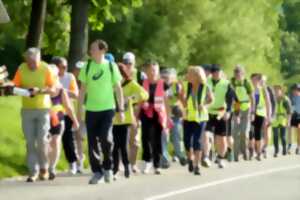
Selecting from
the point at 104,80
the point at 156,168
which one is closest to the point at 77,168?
the point at 156,168

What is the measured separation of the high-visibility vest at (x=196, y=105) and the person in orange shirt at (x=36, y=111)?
2.84m

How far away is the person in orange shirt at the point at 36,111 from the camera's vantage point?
14258mm

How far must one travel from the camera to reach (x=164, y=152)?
17875 mm

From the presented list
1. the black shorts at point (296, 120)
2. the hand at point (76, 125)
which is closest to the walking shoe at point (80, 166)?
the hand at point (76, 125)

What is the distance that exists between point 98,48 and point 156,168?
276 cm

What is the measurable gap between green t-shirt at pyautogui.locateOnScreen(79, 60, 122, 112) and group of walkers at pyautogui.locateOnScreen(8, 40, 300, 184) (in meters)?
0.01

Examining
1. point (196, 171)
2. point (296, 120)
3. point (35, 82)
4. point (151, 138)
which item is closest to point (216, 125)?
point (196, 171)

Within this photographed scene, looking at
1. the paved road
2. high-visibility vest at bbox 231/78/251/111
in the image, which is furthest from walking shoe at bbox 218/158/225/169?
high-visibility vest at bbox 231/78/251/111

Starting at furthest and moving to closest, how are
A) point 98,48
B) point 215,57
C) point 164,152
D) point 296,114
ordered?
point 215,57 → point 296,114 → point 164,152 → point 98,48

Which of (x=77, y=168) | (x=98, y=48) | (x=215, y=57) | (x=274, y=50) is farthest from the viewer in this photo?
(x=274, y=50)

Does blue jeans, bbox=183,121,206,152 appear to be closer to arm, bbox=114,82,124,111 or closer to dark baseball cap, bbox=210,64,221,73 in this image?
dark baseball cap, bbox=210,64,221,73

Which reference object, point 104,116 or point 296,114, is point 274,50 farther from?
point 104,116

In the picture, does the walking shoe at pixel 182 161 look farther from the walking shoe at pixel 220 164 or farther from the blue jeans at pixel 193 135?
the blue jeans at pixel 193 135

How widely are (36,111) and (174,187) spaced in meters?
2.17
